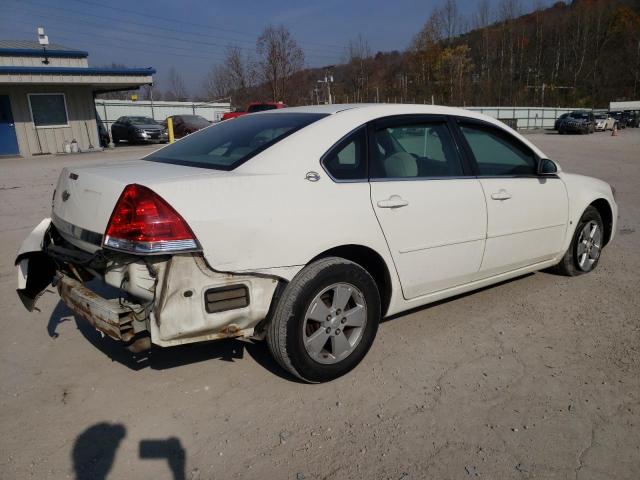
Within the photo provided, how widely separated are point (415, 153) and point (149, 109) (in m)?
35.1

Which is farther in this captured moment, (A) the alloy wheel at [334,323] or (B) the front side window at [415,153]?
(B) the front side window at [415,153]

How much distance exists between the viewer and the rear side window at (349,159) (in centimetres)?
298

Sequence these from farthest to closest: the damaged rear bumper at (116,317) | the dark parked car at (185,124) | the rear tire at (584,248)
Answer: the dark parked car at (185,124) → the rear tire at (584,248) → the damaged rear bumper at (116,317)

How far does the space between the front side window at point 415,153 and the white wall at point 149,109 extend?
106 ft

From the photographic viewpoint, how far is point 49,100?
856 inches

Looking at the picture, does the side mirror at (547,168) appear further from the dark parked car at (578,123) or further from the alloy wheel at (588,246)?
the dark parked car at (578,123)

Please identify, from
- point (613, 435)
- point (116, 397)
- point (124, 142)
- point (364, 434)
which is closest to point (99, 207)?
point (116, 397)

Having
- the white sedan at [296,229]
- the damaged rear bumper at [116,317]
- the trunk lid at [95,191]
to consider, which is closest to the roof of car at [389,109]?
the white sedan at [296,229]

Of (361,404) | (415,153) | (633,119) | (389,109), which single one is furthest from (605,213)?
(633,119)

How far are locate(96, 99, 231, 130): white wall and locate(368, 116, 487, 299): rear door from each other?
106ft

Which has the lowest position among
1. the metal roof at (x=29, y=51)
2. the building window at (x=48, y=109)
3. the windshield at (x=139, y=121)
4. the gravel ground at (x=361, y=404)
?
the gravel ground at (x=361, y=404)

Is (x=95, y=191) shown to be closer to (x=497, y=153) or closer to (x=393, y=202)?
(x=393, y=202)

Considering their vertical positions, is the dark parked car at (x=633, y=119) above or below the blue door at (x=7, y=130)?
below

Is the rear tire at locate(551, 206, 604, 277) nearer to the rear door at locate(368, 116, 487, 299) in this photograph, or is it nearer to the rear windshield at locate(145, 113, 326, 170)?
the rear door at locate(368, 116, 487, 299)
